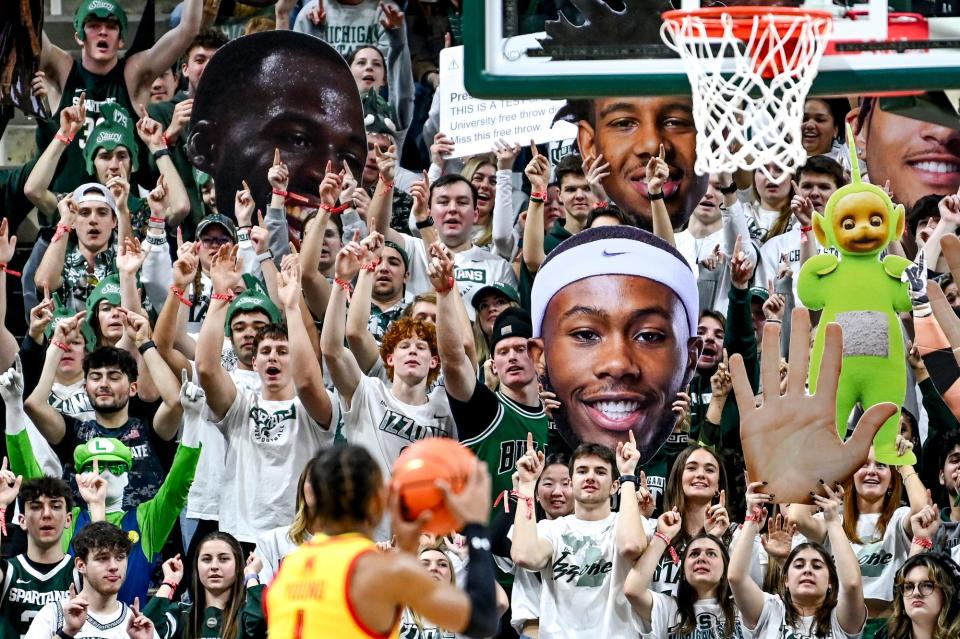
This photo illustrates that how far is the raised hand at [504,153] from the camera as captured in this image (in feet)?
37.7

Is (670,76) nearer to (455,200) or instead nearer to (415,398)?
(415,398)

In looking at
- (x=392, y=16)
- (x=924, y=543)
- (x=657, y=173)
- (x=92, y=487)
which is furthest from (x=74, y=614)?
(x=392, y=16)

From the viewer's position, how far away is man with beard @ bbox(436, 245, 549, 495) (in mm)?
9570

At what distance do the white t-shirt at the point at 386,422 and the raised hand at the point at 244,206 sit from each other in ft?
6.39

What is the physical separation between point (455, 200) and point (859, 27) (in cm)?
371

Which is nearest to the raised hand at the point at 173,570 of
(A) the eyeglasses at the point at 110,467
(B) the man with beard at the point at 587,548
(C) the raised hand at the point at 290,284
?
(A) the eyeglasses at the point at 110,467

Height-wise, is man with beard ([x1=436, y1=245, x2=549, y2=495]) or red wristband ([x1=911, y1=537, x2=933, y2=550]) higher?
man with beard ([x1=436, y1=245, x2=549, y2=495])

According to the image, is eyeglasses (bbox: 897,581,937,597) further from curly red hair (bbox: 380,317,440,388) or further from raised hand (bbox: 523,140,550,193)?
raised hand (bbox: 523,140,550,193)

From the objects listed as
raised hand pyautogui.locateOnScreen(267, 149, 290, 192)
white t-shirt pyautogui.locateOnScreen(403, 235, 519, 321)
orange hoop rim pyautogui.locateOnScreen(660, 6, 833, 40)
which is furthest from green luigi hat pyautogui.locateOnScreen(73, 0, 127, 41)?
orange hoop rim pyautogui.locateOnScreen(660, 6, 833, 40)

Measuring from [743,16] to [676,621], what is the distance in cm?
308

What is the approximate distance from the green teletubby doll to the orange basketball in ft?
12.6

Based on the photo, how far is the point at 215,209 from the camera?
1195 centimetres

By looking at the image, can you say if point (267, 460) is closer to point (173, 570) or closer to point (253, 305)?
point (173, 570)

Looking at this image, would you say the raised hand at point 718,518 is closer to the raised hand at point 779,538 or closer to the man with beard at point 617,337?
the raised hand at point 779,538
